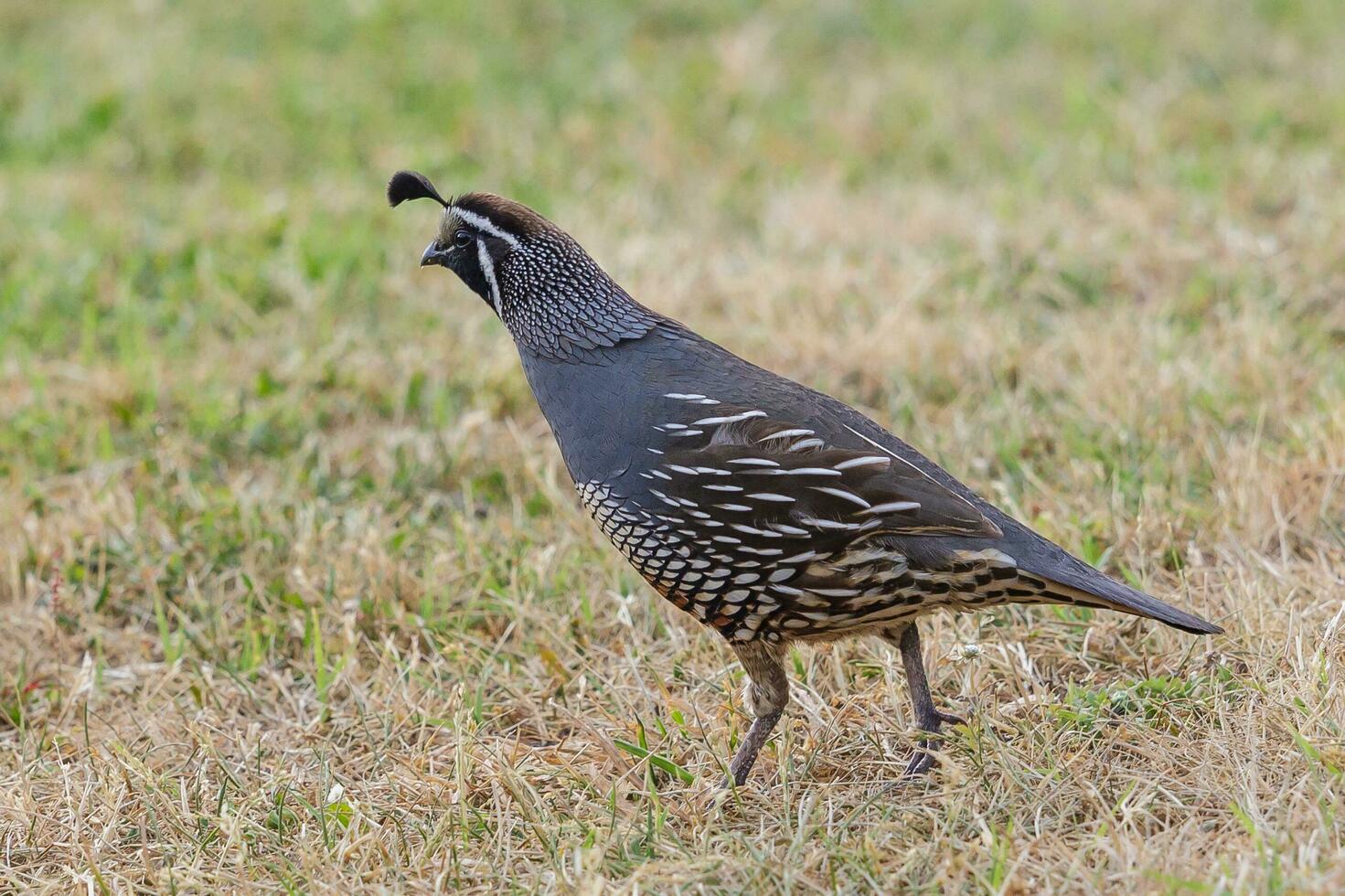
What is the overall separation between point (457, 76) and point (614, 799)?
653cm

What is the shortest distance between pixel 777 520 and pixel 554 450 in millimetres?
2092

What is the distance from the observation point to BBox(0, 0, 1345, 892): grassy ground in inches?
134

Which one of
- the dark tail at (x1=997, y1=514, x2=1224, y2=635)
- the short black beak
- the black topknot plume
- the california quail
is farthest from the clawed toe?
the black topknot plume

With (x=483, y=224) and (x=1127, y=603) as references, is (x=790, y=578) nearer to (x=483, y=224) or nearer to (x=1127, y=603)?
(x=1127, y=603)

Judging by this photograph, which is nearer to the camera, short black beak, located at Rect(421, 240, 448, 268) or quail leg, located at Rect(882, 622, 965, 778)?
quail leg, located at Rect(882, 622, 965, 778)

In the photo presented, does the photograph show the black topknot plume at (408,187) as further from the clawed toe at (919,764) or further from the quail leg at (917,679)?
the clawed toe at (919,764)

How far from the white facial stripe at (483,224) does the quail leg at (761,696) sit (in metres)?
1.30

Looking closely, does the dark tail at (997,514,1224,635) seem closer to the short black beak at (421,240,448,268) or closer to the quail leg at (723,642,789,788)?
the quail leg at (723,642,789,788)

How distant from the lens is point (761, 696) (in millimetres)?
3701

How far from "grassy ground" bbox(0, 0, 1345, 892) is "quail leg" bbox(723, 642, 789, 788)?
0.24 feet

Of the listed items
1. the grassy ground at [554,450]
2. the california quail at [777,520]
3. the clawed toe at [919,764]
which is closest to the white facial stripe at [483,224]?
the california quail at [777,520]

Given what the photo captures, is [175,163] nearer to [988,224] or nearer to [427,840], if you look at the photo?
[988,224]

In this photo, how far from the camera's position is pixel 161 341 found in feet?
20.9

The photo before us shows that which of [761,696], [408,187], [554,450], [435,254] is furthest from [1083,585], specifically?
[554,450]
